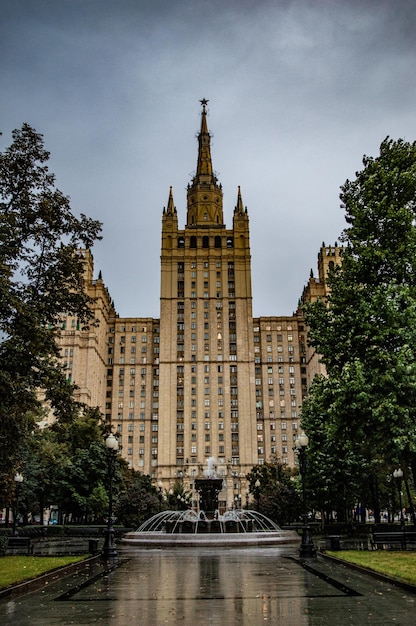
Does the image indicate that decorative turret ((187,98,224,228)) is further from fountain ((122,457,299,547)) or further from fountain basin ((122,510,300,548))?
fountain basin ((122,510,300,548))

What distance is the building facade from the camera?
100 meters

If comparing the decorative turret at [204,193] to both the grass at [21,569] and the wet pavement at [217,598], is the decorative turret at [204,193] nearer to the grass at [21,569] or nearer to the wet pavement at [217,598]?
the grass at [21,569]

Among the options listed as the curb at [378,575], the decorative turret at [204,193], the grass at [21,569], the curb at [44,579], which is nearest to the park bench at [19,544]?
the grass at [21,569]

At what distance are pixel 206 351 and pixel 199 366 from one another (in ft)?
11.1

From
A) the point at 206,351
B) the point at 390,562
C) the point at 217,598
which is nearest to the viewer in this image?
the point at 217,598

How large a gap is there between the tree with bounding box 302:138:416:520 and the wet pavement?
4.87 m

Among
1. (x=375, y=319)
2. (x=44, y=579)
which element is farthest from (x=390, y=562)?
(x=44, y=579)

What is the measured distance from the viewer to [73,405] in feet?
59.8

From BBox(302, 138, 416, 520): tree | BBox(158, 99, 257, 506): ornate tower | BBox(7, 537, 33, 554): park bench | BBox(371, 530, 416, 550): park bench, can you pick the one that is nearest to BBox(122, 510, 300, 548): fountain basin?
BBox(371, 530, 416, 550): park bench

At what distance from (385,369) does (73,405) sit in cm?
1036

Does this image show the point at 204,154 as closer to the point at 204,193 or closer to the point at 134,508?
the point at 204,193

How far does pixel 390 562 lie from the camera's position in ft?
52.9

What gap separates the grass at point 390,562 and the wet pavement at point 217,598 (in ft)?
1.59

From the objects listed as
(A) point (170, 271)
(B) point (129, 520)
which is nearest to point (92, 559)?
(B) point (129, 520)
